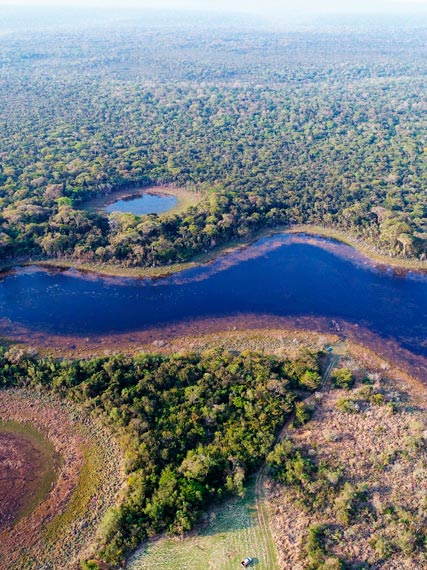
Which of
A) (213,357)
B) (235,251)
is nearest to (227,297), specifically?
(235,251)

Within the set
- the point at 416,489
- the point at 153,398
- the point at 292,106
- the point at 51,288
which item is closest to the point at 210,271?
the point at 51,288

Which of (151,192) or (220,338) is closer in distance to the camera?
(220,338)

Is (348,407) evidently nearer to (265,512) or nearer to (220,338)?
(265,512)

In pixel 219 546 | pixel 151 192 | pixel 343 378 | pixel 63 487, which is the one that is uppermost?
pixel 151 192

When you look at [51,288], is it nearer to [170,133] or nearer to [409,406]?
[409,406]

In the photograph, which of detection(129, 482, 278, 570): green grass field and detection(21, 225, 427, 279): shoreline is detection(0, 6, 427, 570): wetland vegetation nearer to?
detection(129, 482, 278, 570): green grass field

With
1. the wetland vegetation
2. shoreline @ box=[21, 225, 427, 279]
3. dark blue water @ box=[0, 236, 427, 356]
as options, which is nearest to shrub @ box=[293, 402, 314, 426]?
the wetland vegetation
